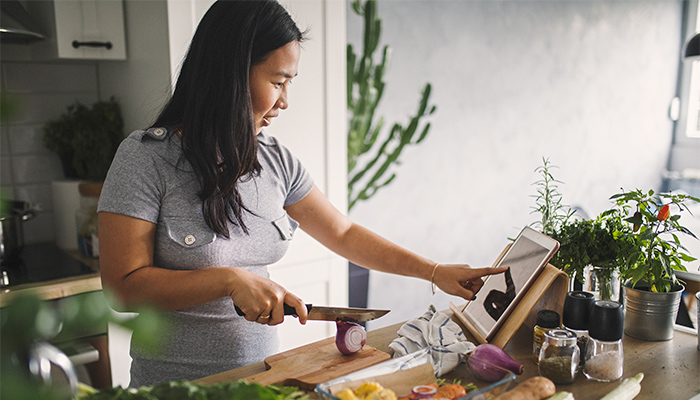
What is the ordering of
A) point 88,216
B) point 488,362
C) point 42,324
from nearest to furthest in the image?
point 42,324
point 488,362
point 88,216

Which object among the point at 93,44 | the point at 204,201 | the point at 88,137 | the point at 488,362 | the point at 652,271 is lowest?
the point at 488,362

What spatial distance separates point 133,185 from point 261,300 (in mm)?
364

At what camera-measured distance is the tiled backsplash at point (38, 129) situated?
7.18ft

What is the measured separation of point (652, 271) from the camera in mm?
1170

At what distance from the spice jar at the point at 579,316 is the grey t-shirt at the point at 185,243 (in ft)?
2.13

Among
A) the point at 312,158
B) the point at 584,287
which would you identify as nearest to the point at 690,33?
the point at 312,158

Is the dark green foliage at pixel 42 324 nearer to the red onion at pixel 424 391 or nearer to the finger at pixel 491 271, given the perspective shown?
the red onion at pixel 424 391

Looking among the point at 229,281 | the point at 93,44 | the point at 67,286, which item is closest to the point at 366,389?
the point at 229,281

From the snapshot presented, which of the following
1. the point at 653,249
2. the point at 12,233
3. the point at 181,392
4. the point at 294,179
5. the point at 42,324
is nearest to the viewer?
the point at 42,324

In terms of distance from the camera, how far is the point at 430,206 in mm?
3545

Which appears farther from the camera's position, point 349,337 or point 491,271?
point 491,271

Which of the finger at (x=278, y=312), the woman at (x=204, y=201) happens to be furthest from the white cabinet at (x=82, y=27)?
the finger at (x=278, y=312)

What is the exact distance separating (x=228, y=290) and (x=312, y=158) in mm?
1158

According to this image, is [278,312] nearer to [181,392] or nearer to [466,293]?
[181,392]
